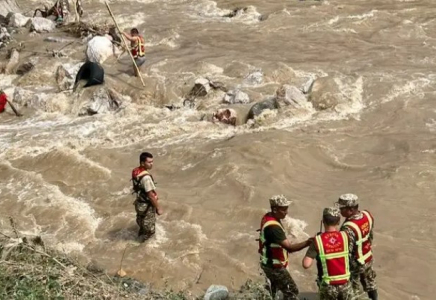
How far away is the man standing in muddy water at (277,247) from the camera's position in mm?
5258

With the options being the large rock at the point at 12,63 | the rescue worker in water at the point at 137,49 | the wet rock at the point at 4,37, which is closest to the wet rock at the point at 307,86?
the rescue worker in water at the point at 137,49

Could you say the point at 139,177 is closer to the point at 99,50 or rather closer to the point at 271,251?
the point at 271,251

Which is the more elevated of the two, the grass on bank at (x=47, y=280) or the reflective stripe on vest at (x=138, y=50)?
the grass on bank at (x=47, y=280)

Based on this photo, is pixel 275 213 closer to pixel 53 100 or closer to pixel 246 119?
pixel 246 119

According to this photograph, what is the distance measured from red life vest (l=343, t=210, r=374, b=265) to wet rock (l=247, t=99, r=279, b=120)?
246 inches

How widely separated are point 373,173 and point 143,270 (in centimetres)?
405

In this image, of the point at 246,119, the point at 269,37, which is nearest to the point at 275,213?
the point at 246,119

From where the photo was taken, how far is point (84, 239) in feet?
26.9

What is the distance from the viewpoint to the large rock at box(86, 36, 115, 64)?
15281mm

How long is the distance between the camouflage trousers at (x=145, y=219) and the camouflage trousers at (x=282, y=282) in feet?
7.76

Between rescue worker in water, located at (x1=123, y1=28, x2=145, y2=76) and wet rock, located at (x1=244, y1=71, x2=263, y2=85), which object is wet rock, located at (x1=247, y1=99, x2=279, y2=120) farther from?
rescue worker in water, located at (x1=123, y1=28, x2=145, y2=76)

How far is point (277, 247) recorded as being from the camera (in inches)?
212

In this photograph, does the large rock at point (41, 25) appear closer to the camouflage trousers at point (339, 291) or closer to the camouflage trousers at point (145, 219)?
the camouflage trousers at point (145, 219)

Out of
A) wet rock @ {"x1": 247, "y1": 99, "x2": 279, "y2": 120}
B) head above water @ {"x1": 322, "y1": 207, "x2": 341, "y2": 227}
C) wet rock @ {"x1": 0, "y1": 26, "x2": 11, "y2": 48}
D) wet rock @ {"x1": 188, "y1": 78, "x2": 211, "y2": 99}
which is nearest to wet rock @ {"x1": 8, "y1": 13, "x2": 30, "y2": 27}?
wet rock @ {"x1": 0, "y1": 26, "x2": 11, "y2": 48}
